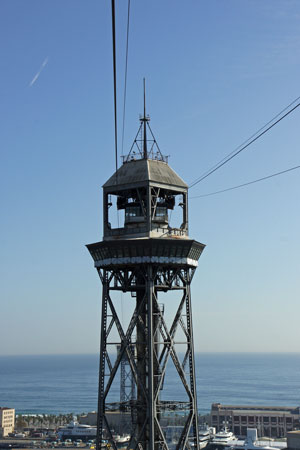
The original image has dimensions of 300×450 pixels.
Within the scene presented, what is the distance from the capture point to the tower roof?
4341cm

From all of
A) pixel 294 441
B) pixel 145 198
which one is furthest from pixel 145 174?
pixel 294 441

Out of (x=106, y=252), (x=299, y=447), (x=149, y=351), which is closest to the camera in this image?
(x=149, y=351)

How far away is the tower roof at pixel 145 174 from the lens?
43.4 metres

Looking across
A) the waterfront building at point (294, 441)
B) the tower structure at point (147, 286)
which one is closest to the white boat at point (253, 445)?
the waterfront building at point (294, 441)

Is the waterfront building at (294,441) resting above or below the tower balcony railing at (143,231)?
below

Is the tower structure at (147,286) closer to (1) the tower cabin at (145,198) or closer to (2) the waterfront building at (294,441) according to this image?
(1) the tower cabin at (145,198)

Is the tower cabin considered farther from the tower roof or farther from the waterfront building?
the waterfront building

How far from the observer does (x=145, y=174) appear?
43312 millimetres

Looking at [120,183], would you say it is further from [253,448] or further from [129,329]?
[253,448]

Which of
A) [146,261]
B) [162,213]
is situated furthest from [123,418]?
[162,213]

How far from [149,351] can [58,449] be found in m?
157

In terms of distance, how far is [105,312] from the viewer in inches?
1705

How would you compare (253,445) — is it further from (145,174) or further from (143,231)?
(145,174)

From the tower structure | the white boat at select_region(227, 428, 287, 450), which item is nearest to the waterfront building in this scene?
the white boat at select_region(227, 428, 287, 450)
